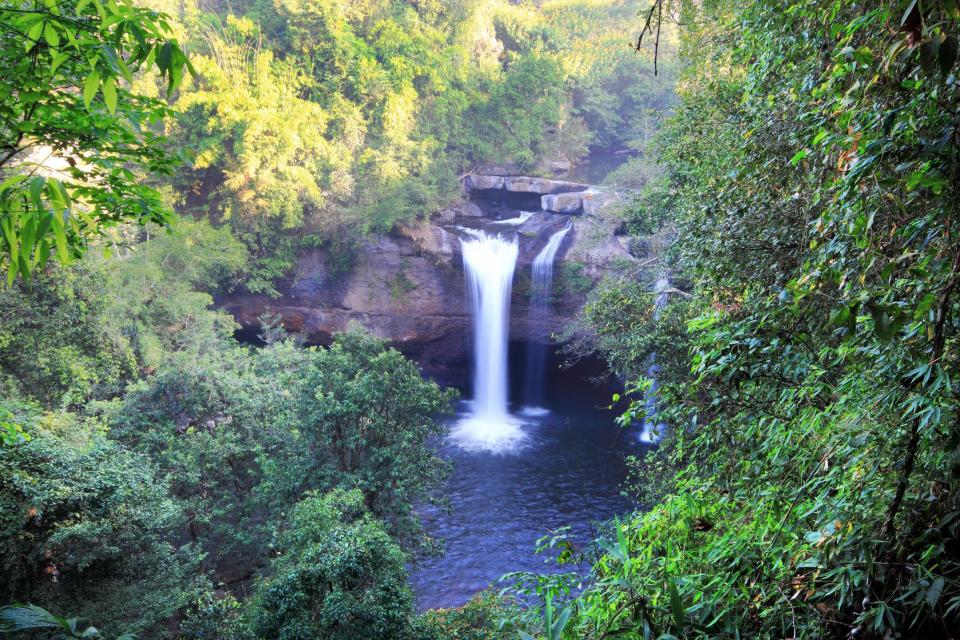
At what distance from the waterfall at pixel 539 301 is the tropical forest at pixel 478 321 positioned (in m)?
0.13

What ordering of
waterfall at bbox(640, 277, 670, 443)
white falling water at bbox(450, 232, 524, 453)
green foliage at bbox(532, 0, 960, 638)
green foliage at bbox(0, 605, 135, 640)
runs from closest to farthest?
green foliage at bbox(0, 605, 135, 640), green foliage at bbox(532, 0, 960, 638), waterfall at bbox(640, 277, 670, 443), white falling water at bbox(450, 232, 524, 453)

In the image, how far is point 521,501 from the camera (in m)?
13.3

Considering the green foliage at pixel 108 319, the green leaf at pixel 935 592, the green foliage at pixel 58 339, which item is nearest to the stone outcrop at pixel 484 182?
the green foliage at pixel 108 319

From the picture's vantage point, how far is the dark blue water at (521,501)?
10.9 metres

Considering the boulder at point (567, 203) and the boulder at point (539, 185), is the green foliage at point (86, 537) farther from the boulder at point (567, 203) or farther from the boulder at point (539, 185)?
the boulder at point (539, 185)

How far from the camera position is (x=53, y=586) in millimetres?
6438

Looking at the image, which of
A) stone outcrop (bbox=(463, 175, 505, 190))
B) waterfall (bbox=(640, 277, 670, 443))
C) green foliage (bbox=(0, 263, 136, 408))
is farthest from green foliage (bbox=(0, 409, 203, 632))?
stone outcrop (bbox=(463, 175, 505, 190))

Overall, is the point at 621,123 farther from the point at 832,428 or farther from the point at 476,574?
the point at 832,428

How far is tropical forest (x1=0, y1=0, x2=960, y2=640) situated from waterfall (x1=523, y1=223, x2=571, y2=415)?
0.13m

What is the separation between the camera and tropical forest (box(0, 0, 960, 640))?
1842 mm

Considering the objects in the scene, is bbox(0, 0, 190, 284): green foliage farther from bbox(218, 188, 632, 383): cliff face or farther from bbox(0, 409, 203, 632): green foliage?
bbox(218, 188, 632, 383): cliff face

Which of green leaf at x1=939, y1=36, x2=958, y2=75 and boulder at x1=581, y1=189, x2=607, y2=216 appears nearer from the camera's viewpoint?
green leaf at x1=939, y1=36, x2=958, y2=75

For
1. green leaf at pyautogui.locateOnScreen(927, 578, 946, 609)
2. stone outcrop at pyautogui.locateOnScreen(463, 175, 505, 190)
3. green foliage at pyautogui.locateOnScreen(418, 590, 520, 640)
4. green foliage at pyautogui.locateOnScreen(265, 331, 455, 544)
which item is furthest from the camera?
stone outcrop at pyautogui.locateOnScreen(463, 175, 505, 190)

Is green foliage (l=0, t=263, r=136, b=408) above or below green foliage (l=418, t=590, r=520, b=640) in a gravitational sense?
above
